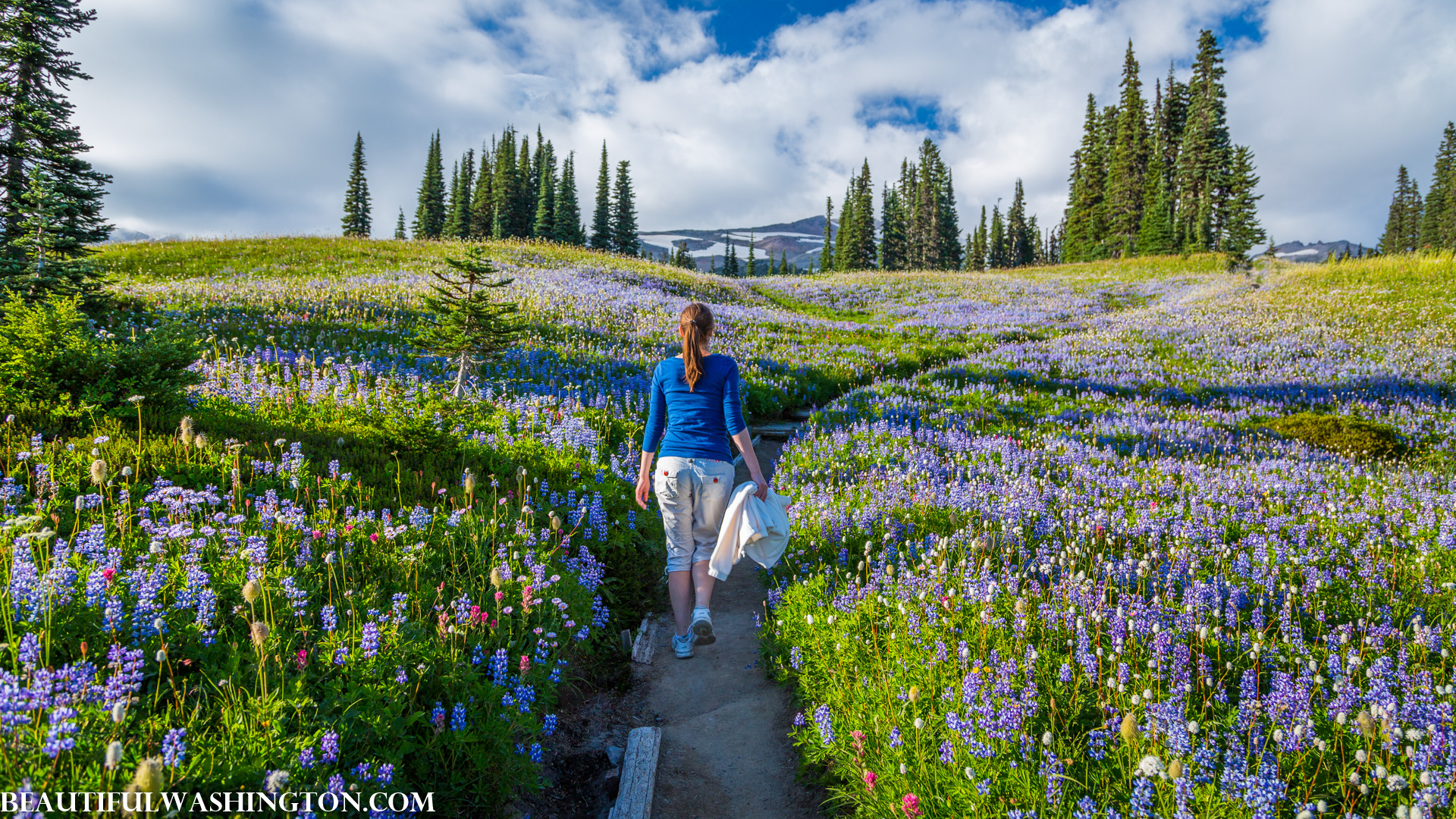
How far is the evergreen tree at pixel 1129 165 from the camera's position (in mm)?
66000

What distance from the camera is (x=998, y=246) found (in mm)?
104312

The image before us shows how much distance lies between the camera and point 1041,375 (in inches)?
569

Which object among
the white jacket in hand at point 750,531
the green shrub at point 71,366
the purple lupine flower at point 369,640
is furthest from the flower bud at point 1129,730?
the green shrub at point 71,366

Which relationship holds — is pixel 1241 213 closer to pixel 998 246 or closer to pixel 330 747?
pixel 998 246

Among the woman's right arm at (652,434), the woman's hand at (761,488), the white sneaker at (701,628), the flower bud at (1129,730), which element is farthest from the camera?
the white sneaker at (701,628)

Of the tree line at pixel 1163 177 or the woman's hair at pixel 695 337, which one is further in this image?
the tree line at pixel 1163 177

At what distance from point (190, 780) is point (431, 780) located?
1.11 meters

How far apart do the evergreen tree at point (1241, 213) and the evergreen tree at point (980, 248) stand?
174 ft

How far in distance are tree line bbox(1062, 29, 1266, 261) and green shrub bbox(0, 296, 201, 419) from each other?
6197cm

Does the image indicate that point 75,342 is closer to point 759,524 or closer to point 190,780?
point 190,780

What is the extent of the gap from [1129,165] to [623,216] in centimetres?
5905

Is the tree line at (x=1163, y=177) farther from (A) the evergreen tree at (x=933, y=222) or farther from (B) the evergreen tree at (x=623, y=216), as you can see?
(B) the evergreen tree at (x=623, y=216)

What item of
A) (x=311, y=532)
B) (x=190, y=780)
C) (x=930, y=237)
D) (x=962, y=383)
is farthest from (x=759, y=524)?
(x=930, y=237)

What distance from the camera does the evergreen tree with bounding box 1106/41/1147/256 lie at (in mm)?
66000
